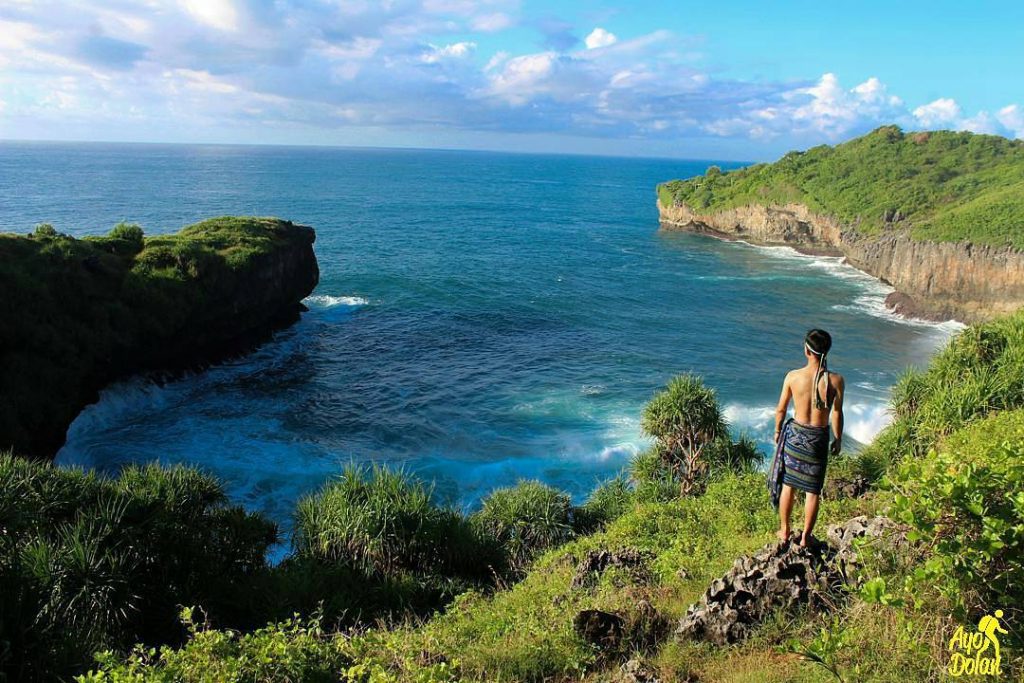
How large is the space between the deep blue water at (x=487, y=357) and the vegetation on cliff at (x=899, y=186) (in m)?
8.56

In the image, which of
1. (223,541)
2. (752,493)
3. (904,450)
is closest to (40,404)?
(223,541)

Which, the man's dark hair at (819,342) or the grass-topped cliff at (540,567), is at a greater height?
the man's dark hair at (819,342)

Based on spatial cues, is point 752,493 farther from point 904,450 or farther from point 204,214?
point 204,214

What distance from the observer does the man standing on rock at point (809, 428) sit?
28.0 ft

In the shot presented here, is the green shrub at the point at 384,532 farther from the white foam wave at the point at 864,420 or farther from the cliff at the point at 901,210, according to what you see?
the cliff at the point at 901,210

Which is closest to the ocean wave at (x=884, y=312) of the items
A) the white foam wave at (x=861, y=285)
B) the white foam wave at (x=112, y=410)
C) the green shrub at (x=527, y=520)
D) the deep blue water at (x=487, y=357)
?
the white foam wave at (x=861, y=285)

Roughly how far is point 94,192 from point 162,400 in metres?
100.0

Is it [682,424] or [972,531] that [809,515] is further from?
[682,424]

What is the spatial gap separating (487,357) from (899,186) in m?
65.7

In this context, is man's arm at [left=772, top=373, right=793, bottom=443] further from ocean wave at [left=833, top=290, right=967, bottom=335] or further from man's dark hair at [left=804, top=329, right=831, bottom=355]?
ocean wave at [left=833, top=290, right=967, bottom=335]

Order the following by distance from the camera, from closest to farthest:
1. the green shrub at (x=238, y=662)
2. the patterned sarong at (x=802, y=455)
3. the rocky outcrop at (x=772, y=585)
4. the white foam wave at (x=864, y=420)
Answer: the green shrub at (x=238, y=662)
the rocky outcrop at (x=772, y=585)
the patterned sarong at (x=802, y=455)
the white foam wave at (x=864, y=420)

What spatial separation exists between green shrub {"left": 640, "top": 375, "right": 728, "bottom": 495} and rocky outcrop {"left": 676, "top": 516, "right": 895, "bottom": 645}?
11748 millimetres

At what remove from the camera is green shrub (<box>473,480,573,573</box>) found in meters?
17.0

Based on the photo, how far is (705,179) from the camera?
110 m
